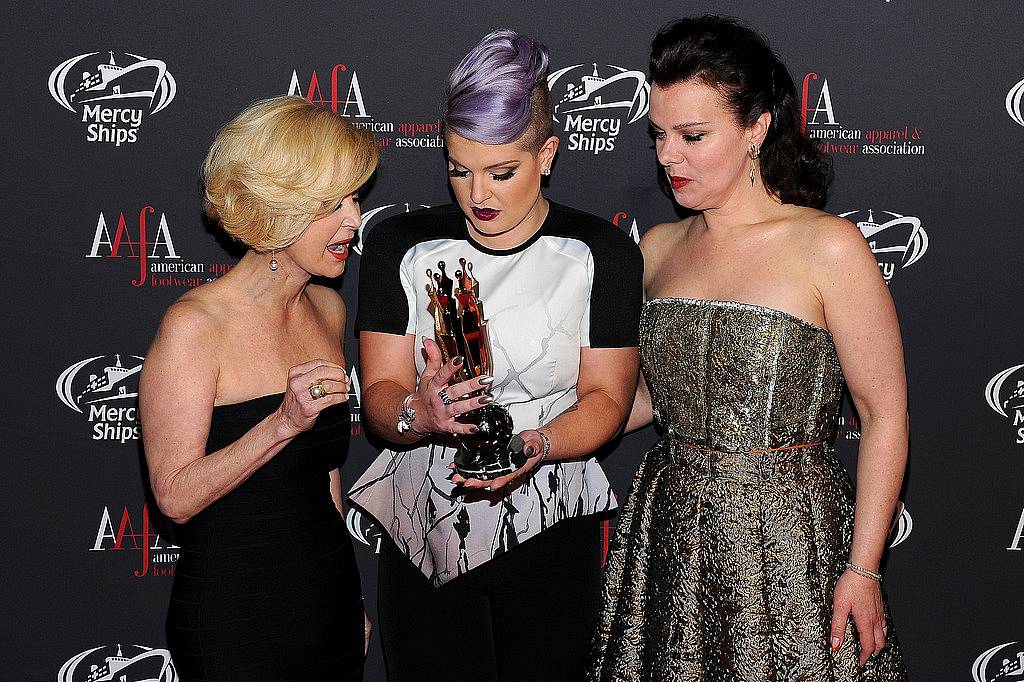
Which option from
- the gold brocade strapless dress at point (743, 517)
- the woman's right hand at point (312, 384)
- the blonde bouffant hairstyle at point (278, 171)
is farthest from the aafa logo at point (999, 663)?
the blonde bouffant hairstyle at point (278, 171)

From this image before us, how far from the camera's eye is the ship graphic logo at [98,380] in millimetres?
2836

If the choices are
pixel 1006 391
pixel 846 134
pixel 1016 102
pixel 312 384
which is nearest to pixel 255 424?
pixel 312 384

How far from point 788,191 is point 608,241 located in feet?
1.43

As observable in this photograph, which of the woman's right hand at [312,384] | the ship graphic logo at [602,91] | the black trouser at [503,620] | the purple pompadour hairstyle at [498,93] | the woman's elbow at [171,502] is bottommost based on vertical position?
the black trouser at [503,620]

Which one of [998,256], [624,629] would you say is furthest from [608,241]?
[998,256]

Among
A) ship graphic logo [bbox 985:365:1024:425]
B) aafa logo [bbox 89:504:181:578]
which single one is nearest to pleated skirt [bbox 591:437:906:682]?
ship graphic logo [bbox 985:365:1024:425]

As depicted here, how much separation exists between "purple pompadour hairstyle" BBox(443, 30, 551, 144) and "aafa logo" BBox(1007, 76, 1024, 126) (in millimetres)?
1532

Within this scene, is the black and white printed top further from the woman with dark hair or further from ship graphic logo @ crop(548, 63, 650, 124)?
ship graphic logo @ crop(548, 63, 650, 124)

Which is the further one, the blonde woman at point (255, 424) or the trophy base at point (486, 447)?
the blonde woman at point (255, 424)

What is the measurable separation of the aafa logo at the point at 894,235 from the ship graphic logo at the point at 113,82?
2044 millimetres

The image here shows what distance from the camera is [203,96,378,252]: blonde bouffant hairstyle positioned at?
202cm

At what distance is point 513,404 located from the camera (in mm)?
2195

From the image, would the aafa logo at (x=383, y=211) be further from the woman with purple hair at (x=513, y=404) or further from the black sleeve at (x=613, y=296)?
the black sleeve at (x=613, y=296)

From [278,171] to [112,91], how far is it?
1.03 metres
